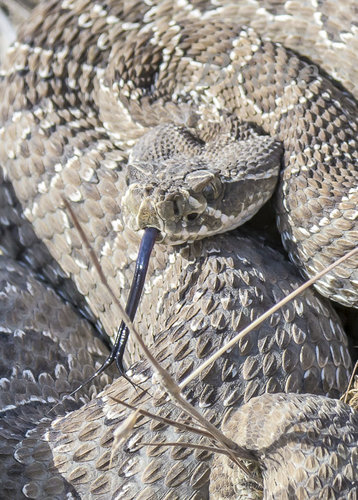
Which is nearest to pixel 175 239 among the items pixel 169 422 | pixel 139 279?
pixel 139 279

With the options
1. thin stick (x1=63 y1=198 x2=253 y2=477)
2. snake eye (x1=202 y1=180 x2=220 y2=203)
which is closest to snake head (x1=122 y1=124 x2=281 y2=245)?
snake eye (x1=202 y1=180 x2=220 y2=203)

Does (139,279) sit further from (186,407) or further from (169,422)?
(186,407)

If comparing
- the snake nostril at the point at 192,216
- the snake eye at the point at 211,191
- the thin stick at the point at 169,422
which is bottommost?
the thin stick at the point at 169,422

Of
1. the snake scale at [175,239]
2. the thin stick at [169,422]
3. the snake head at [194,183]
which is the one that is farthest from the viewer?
the snake head at [194,183]

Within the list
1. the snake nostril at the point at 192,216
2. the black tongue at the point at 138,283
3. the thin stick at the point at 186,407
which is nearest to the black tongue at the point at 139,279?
the black tongue at the point at 138,283

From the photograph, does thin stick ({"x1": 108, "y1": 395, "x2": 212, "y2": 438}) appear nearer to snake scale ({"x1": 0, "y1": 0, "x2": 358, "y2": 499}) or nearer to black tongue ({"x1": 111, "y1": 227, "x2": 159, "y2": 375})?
snake scale ({"x1": 0, "y1": 0, "x2": 358, "y2": 499})

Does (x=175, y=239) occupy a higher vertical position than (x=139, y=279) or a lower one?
higher

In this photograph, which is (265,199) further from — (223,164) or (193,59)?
(193,59)

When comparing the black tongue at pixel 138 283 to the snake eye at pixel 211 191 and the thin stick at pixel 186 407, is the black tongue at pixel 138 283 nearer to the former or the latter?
the snake eye at pixel 211 191
